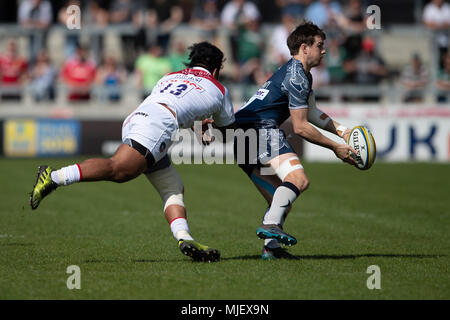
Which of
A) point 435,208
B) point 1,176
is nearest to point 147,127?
point 435,208

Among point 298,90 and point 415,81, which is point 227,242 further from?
point 415,81

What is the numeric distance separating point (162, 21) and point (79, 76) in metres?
3.00

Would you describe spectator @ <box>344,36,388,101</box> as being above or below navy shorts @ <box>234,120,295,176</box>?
above

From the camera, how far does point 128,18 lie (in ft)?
75.6

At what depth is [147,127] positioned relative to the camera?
273 inches

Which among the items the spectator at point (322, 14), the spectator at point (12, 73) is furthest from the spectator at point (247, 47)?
the spectator at point (12, 73)

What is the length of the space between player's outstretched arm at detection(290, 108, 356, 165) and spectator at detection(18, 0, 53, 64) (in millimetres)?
16753

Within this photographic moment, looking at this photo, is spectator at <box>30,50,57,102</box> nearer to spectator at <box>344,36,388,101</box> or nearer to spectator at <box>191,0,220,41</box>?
spectator at <box>191,0,220,41</box>

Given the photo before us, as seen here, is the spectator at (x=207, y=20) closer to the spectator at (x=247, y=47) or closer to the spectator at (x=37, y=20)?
the spectator at (x=247, y=47)

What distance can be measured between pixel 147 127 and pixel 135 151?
0.82 ft

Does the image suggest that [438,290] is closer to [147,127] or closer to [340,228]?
[147,127]

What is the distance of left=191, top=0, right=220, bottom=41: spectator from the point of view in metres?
22.7

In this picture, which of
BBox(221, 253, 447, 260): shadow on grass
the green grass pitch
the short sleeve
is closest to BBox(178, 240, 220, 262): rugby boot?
the green grass pitch

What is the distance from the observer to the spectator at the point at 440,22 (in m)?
23.1
